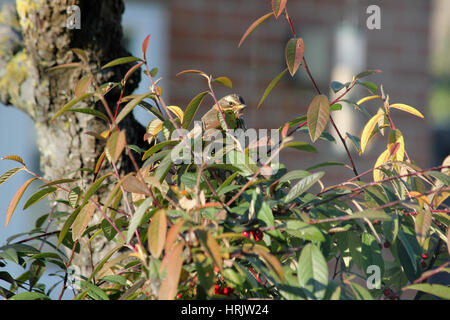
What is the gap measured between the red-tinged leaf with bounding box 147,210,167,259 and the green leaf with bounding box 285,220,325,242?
7.0 inches

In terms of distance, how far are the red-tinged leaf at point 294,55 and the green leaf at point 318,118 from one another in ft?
0.32

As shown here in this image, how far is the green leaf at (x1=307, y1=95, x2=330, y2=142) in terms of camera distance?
0.84 metres

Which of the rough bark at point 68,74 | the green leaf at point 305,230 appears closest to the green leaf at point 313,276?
the green leaf at point 305,230

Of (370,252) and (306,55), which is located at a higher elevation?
(306,55)

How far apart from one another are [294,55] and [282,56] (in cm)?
247

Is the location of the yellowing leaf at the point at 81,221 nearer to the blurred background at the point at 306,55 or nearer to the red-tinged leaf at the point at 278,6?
the red-tinged leaf at the point at 278,6

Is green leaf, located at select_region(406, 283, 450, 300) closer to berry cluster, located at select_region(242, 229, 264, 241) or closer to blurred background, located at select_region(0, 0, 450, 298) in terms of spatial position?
berry cluster, located at select_region(242, 229, 264, 241)

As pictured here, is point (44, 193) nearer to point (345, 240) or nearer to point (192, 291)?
point (192, 291)

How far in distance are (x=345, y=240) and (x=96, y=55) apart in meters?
0.86

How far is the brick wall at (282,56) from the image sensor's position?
3.22 meters

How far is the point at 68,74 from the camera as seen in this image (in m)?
1.40

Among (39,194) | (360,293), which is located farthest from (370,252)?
(39,194)

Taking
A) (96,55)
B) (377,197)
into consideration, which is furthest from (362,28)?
(377,197)

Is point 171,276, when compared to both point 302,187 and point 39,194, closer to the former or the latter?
point 302,187
